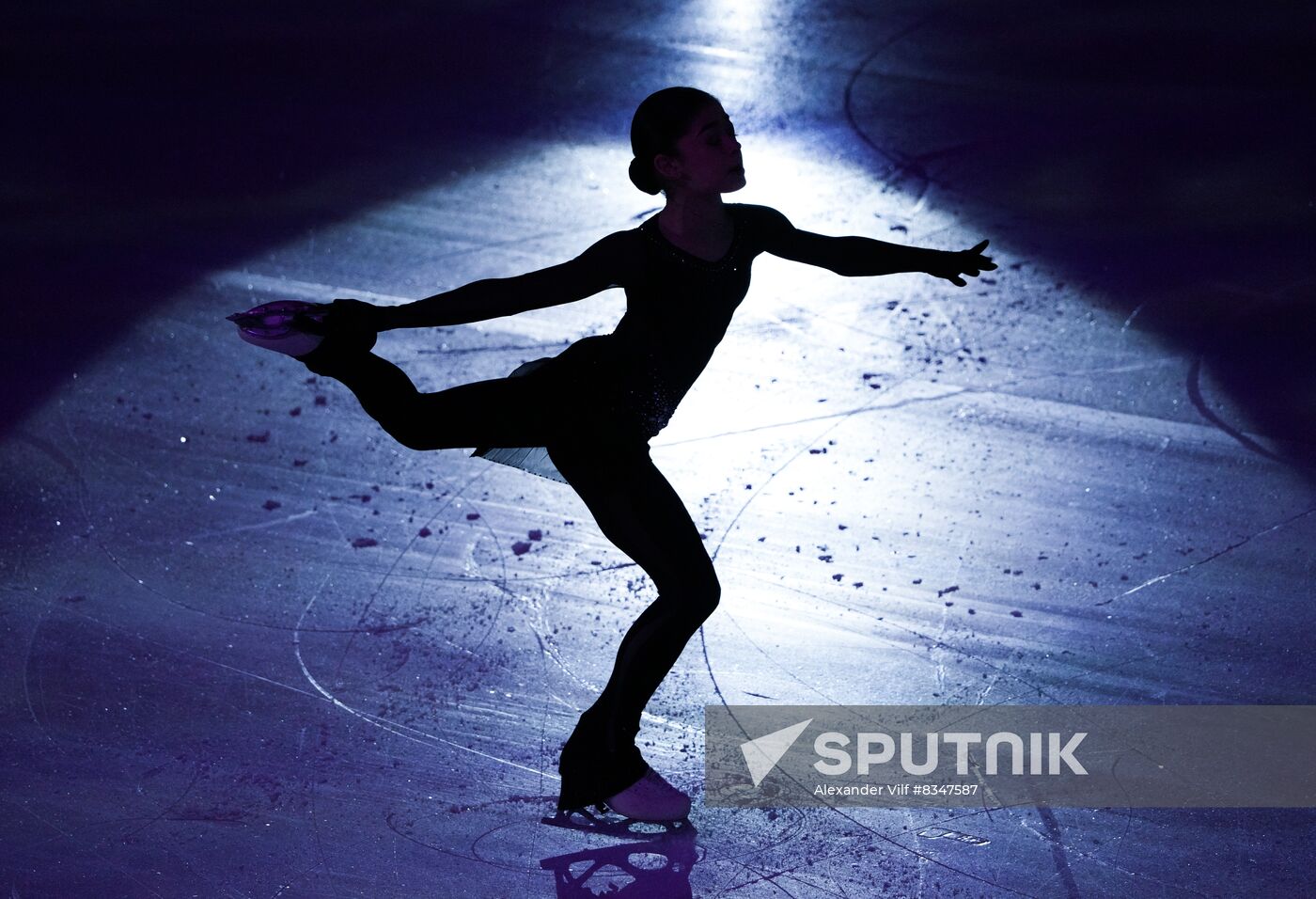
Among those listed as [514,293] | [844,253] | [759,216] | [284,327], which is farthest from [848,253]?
[284,327]

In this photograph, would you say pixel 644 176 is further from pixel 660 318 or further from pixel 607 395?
pixel 607 395

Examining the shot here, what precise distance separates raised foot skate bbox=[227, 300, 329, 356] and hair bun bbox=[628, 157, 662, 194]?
71cm

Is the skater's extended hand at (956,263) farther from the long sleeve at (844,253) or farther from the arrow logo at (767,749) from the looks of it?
the arrow logo at (767,749)

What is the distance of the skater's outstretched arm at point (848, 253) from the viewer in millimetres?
3121

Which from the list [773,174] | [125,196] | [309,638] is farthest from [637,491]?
[125,196]

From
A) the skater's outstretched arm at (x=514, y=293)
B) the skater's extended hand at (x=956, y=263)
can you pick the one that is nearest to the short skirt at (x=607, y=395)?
the skater's outstretched arm at (x=514, y=293)

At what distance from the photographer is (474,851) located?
318 cm

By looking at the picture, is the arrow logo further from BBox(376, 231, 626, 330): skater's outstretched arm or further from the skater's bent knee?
BBox(376, 231, 626, 330): skater's outstretched arm

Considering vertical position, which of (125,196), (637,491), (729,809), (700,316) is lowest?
(729,809)

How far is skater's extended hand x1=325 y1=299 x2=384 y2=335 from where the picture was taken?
281 cm

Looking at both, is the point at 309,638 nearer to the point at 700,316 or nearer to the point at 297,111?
the point at 700,316

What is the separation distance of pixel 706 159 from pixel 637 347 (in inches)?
16.0

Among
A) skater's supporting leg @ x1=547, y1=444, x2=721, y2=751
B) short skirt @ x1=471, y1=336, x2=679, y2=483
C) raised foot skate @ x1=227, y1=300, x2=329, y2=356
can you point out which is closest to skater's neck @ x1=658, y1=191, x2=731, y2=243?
short skirt @ x1=471, y1=336, x2=679, y2=483

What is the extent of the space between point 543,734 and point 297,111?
3.99 meters
